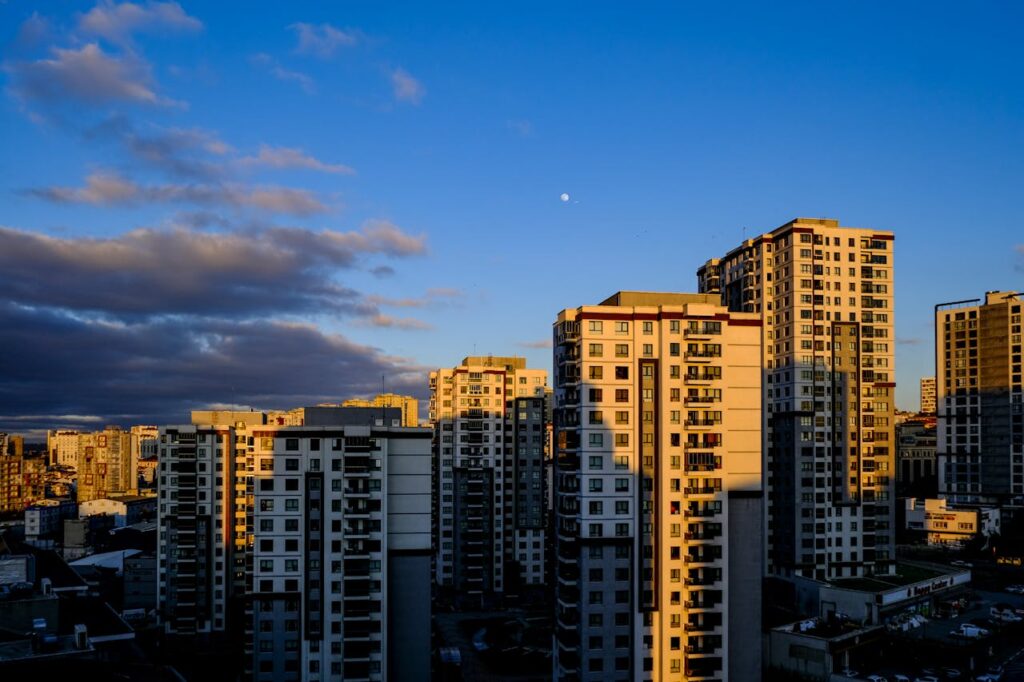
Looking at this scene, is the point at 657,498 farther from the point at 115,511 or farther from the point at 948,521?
the point at 115,511

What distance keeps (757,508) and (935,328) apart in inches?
4876

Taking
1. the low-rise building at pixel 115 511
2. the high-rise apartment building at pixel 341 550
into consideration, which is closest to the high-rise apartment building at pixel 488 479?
the high-rise apartment building at pixel 341 550

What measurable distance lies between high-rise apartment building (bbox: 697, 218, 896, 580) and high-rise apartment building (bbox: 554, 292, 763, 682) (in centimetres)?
3605

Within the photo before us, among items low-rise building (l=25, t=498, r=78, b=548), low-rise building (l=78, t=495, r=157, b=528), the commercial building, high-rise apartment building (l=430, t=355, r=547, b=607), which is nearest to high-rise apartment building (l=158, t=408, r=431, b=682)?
high-rise apartment building (l=430, t=355, r=547, b=607)

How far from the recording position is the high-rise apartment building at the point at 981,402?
483ft

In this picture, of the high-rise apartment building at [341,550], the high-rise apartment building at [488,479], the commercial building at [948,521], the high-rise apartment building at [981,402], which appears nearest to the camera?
the high-rise apartment building at [341,550]

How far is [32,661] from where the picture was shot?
48281 millimetres

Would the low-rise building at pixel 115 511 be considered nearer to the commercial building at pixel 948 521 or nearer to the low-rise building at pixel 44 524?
the low-rise building at pixel 44 524

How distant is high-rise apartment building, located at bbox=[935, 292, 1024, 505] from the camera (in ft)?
483

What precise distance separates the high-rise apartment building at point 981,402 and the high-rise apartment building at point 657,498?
113 meters

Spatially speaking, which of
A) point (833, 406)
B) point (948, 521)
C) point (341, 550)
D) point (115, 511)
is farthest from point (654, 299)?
point (115, 511)

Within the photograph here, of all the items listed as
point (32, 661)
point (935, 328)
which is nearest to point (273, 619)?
point (32, 661)

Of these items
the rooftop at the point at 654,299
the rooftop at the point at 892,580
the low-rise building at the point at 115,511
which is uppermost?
the rooftop at the point at 654,299

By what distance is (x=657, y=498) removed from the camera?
57.2 metres
